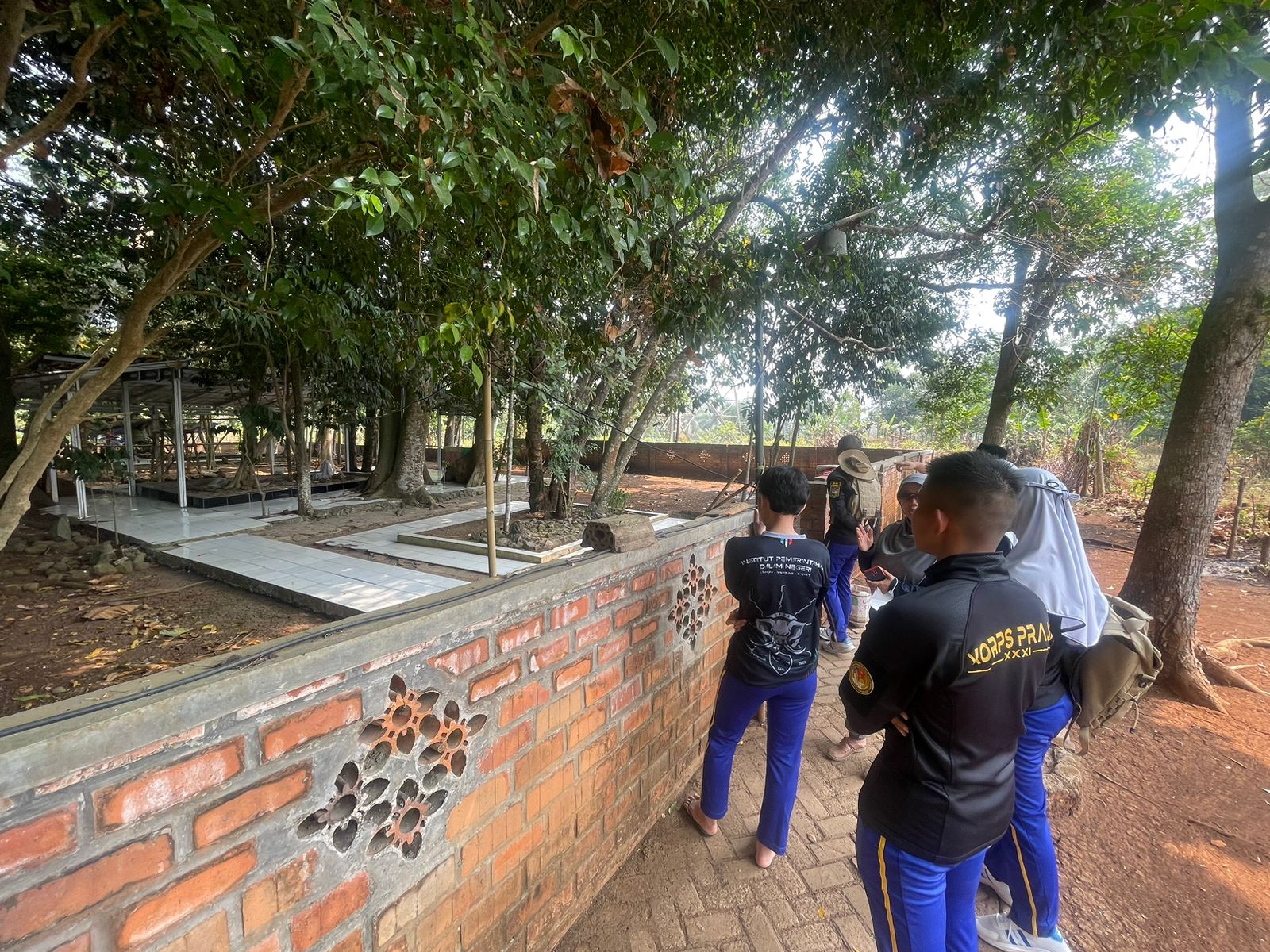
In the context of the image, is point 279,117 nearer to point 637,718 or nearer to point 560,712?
point 560,712

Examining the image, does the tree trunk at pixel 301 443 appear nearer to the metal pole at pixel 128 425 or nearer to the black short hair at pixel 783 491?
the metal pole at pixel 128 425

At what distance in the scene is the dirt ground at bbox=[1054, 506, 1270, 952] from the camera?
79.7 inches

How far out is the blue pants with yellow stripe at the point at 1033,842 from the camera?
1901mm

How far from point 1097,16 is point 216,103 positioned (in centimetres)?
512

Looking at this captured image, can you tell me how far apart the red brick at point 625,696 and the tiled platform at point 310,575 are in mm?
2872

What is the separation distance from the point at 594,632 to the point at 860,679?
34.1 inches

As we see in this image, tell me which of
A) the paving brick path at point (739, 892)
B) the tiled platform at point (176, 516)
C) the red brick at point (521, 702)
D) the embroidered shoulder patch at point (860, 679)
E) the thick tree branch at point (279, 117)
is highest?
the thick tree branch at point (279, 117)

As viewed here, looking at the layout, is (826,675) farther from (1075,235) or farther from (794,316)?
(1075,235)

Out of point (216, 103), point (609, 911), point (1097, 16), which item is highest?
point (216, 103)

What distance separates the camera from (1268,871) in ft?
7.45

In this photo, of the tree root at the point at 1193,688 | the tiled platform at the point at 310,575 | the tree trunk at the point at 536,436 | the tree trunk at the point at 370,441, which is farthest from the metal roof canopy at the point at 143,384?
the tree root at the point at 1193,688

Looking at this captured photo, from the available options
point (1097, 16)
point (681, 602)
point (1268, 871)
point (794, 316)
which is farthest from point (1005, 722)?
point (794, 316)

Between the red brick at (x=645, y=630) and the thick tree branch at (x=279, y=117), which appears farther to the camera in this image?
the thick tree branch at (x=279, y=117)

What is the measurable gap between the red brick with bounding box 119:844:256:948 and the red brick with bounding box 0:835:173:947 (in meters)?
0.05
